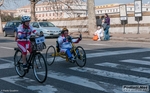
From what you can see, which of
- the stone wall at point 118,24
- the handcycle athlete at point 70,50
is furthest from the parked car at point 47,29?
the handcycle athlete at point 70,50

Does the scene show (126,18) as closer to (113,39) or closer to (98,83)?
(113,39)

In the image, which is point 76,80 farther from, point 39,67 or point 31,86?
point 31,86

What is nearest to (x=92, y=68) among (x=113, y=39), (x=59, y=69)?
(x=59, y=69)

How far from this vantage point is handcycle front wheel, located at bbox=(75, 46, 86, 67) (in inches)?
372

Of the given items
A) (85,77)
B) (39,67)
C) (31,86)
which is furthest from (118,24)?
(31,86)

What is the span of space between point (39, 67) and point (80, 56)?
7.79ft

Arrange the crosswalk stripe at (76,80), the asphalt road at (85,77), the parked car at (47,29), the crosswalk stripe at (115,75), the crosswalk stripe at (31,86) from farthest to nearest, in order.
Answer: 1. the parked car at (47,29)
2. the crosswalk stripe at (115,75)
3. the crosswalk stripe at (76,80)
4. the asphalt road at (85,77)
5. the crosswalk stripe at (31,86)

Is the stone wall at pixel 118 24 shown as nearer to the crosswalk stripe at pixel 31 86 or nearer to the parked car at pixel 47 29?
the parked car at pixel 47 29

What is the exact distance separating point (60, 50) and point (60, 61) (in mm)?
1062

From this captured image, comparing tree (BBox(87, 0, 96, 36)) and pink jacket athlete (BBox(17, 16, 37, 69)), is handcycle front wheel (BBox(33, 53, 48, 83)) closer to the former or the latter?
pink jacket athlete (BBox(17, 16, 37, 69))

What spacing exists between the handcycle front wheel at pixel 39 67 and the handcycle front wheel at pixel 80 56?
2260mm

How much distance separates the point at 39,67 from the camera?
7.32 m

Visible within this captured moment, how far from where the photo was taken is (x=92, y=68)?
362 inches

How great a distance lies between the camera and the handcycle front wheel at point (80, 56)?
9.45 meters
